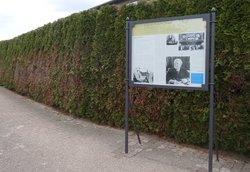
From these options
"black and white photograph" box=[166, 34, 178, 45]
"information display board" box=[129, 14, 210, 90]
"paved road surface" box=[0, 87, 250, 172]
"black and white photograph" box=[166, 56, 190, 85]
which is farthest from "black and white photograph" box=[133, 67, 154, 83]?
"paved road surface" box=[0, 87, 250, 172]

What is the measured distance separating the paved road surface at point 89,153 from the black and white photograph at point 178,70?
125 cm

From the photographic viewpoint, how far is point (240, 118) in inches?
163

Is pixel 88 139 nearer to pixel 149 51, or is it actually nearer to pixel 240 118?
pixel 149 51

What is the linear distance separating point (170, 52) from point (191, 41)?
38 cm

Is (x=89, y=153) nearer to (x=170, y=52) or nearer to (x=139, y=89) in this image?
(x=139, y=89)

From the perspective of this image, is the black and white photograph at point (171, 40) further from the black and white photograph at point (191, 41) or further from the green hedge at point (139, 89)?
the green hedge at point (139, 89)

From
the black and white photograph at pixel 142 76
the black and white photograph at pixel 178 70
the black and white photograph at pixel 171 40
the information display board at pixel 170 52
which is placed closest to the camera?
the information display board at pixel 170 52

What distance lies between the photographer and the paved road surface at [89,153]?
412 centimetres

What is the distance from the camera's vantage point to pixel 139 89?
555 cm

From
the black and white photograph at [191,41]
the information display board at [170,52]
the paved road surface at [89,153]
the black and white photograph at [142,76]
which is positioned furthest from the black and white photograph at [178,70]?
the paved road surface at [89,153]

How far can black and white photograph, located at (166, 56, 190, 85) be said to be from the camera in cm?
398

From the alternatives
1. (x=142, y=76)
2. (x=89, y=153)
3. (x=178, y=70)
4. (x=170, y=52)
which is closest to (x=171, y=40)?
(x=170, y=52)

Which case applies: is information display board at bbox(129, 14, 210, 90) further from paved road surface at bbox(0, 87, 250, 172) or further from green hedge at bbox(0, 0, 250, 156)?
paved road surface at bbox(0, 87, 250, 172)

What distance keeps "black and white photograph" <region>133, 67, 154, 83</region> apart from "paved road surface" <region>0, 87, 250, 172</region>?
1.23 m
